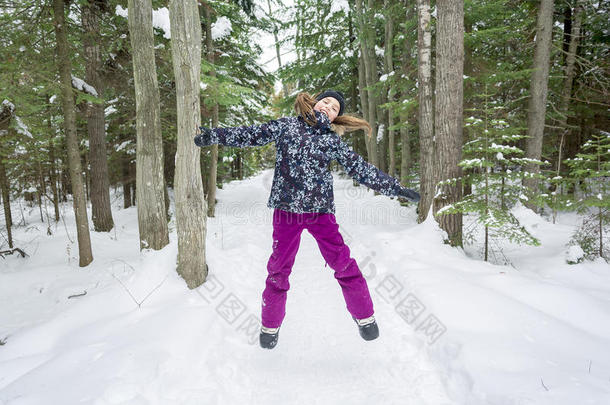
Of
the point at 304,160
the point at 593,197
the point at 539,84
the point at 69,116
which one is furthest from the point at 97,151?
the point at 539,84

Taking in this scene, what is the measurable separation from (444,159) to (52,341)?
6335 mm

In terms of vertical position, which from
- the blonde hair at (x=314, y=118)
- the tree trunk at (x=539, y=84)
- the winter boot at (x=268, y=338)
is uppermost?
the tree trunk at (x=539, y=84)

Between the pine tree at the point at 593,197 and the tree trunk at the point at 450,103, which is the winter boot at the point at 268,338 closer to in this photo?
the tree trunk at the point at 450,103

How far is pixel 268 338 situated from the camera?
292cm

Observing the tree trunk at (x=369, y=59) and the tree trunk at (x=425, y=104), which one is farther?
the tree trunk at (x=369, y=59)

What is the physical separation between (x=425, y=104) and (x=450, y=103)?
1895mm

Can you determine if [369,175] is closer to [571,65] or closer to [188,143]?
[188,143]

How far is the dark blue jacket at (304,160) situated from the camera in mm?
2852

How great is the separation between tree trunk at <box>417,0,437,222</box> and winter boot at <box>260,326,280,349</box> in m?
4.89

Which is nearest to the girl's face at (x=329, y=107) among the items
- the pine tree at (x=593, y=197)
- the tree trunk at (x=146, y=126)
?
the tree trunk at (x=146, y=126)

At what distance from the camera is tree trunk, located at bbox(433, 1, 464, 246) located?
5.46 meters

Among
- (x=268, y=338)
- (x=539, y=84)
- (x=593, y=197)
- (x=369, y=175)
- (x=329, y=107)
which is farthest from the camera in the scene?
(x=539, y=84)

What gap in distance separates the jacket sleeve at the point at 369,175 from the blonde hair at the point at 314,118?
271 millimetres

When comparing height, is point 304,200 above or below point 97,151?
below
